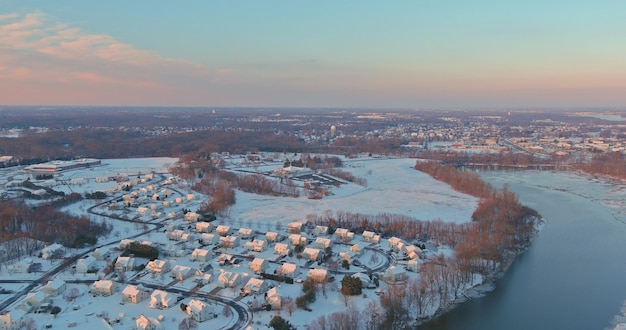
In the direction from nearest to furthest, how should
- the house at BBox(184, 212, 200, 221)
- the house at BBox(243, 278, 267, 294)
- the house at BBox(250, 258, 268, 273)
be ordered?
the house at BBox(243, 278, 267, 294) → the house at BBox(250, 258, 268, 273) → the house at BBox(184, 212, 200, 221)

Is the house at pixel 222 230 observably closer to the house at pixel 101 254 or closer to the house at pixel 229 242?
the house at pixel 229 242

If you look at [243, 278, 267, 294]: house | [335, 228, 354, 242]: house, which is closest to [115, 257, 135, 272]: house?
[243, 278, 267, 294]: house

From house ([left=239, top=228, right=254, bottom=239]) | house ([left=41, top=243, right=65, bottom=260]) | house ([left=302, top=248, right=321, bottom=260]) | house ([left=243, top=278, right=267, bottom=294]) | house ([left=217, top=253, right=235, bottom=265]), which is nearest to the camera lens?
house ([left=243, top=278, right=267, bottom=294])

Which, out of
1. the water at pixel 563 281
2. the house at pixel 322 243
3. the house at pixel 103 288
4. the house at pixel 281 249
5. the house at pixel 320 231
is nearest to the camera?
the water at pixel 563 281

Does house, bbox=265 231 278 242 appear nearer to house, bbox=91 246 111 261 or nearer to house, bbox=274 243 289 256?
house, bbox=274 243 289 256

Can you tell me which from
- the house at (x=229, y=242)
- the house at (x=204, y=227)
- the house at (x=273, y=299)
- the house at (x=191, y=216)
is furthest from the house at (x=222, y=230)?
the house at (x=273, y=299)

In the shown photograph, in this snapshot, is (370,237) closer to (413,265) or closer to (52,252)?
(413,265)

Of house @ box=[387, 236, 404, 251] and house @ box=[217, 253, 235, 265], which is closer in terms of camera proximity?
house @ box=[217, 253, 235, 265]
